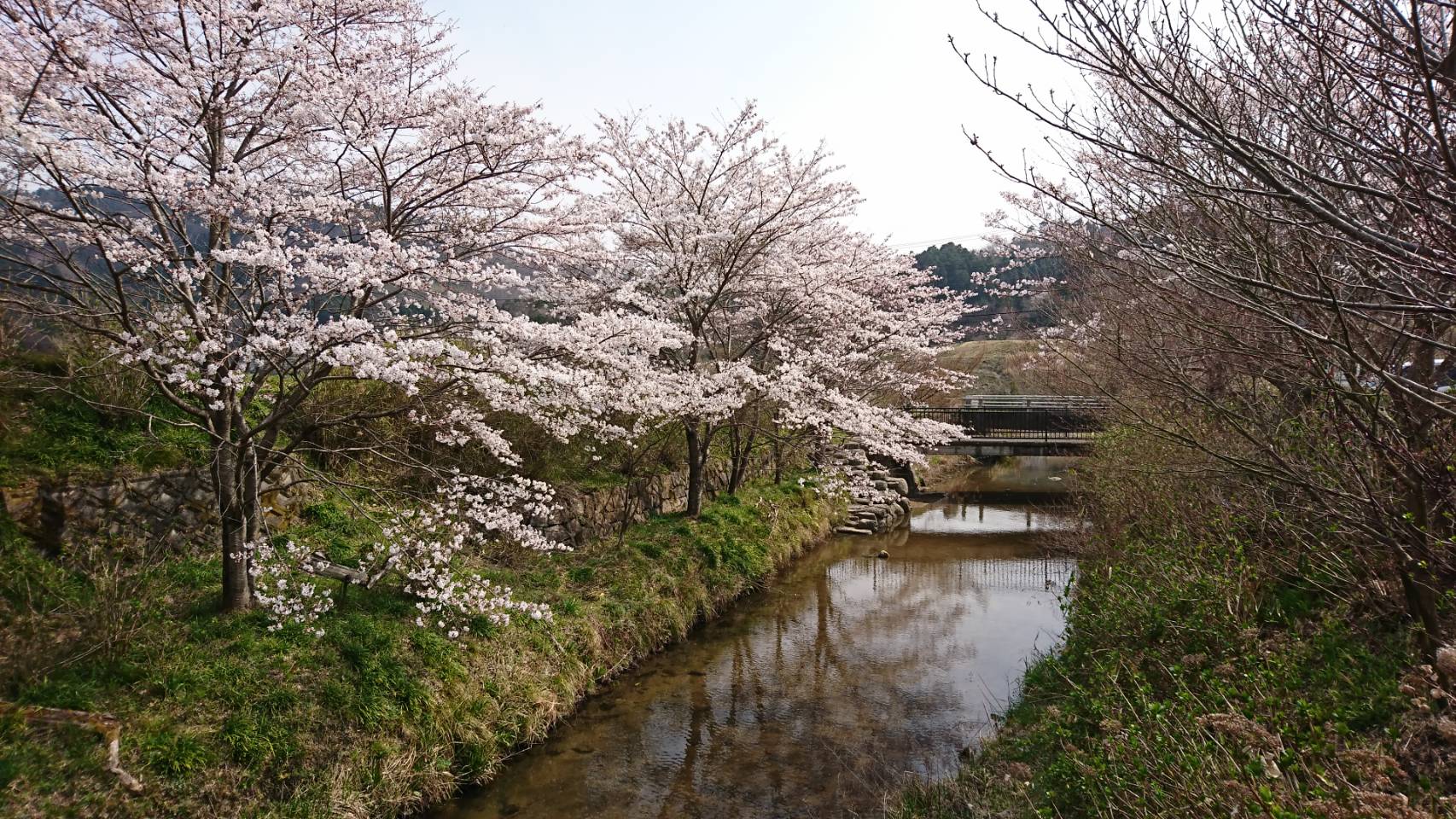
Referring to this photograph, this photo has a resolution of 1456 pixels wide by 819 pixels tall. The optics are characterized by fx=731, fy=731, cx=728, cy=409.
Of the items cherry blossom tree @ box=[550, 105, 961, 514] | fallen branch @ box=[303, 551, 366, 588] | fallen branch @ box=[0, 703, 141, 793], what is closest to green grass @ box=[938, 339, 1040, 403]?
cherry blossom tree @ box=[550, 105, 961, 514]

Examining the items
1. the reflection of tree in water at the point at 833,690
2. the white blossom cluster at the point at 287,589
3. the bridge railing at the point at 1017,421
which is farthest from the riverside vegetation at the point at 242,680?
the bridge railing at the point at 1017,421

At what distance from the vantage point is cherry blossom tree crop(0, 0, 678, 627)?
4.48m

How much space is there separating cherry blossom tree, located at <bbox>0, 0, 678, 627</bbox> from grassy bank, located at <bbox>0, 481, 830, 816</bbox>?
42 cm

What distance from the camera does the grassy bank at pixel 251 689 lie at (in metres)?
4.08

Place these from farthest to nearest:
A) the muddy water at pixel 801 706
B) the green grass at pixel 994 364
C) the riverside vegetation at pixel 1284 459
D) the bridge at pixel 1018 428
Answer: the green grass at pixel 994 364
the bridge at pixel 1018 428
the muddy water at pixel 801 706
the riverside vegetation at pixel 1284 459

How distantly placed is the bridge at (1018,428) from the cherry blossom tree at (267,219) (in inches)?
489

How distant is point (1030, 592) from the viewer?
35.7 feet

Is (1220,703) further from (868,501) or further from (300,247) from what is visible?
(868,501)

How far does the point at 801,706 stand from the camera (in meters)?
7.07

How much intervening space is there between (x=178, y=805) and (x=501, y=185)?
5.28m

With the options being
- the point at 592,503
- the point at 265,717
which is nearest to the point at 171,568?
the point at 265,717

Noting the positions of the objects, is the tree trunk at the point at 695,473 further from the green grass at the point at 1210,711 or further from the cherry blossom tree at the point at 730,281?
the green grass at the point at 1210,711

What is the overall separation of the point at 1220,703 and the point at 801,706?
3.86 meters

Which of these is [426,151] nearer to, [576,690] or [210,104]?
[210,104]
